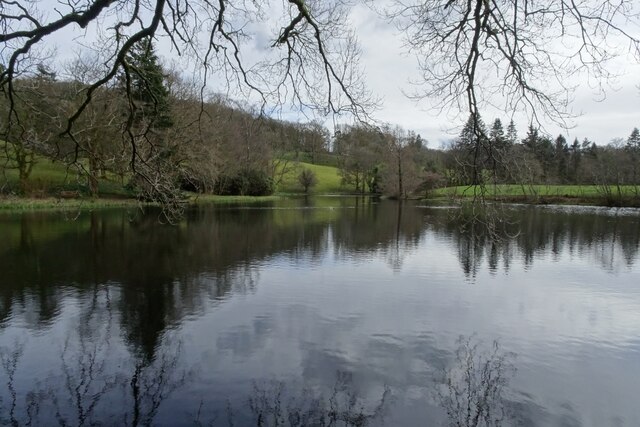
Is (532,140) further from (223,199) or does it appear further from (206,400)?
(223,199)

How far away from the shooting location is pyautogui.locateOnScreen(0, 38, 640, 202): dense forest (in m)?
4.70

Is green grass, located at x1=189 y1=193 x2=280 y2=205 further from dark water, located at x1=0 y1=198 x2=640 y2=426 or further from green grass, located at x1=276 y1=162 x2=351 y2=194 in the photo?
dark water, located at x1=0 y1=198 x2=640 y2=426

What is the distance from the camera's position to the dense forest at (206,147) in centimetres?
470

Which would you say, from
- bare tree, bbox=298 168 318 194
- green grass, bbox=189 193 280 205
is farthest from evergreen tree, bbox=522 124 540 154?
bare tree, bbox=298 168 318 194

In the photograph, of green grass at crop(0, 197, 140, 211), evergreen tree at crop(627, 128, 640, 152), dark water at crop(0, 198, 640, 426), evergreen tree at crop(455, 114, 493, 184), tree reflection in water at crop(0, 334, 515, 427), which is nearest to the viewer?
evergreen tree at crop(455, 114, 493, 184)

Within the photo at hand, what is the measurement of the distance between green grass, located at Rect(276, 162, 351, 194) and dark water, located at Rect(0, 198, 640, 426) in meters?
51.7

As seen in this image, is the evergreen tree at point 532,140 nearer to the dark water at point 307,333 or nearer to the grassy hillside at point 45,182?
the dark water at point 307,333

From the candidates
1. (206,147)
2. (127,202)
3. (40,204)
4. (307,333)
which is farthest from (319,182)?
(307,333)

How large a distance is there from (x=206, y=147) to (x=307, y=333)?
2563cm

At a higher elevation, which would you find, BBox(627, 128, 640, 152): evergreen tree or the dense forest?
BBox(627, 128, 640, 152): evergreen tree

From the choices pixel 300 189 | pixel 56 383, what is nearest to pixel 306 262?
pixel 56 383

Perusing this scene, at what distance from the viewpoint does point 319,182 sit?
245 feet

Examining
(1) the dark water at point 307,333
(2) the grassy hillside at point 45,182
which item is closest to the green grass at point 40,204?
(2) the grassy hillside at point 45,182

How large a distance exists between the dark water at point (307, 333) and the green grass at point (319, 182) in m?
51.7
